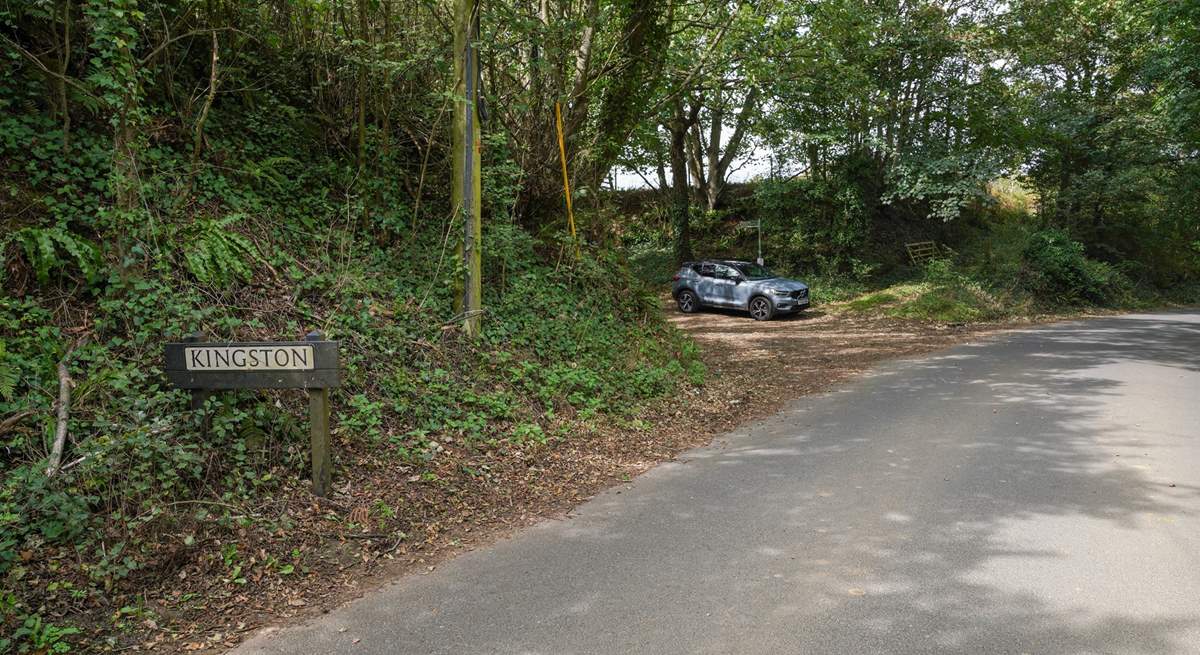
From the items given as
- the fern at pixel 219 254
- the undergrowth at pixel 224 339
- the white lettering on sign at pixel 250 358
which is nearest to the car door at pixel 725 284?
the undergrowth at pixel 224 339

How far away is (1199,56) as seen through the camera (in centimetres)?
1472

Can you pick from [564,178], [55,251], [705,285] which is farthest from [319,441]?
[705,285]

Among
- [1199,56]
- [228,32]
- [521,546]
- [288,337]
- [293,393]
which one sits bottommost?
[521,546]

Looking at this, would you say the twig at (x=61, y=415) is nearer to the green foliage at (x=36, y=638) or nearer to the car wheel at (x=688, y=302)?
the green foliage at (x=36, y=638)

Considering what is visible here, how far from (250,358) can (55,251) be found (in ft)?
6.56

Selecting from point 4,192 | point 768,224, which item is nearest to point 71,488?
point 4,192

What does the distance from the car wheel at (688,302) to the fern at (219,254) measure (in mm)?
15598

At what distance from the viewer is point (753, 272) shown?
2062cm

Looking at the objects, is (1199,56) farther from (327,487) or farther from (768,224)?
(327,487)

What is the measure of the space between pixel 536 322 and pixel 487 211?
6.29ft

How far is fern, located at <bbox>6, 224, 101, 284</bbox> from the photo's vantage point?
509cm

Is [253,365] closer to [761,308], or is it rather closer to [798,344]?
[798,344]

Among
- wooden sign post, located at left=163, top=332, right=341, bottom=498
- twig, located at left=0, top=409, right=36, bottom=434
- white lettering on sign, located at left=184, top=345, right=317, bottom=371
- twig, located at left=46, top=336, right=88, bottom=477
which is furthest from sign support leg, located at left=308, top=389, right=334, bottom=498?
twig, located at left=0, top=409, right=36, bottom=434

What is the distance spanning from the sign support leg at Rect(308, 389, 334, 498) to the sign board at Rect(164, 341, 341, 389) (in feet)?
0.35
